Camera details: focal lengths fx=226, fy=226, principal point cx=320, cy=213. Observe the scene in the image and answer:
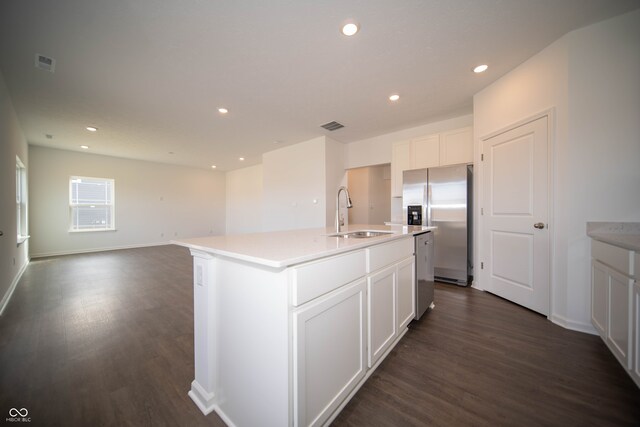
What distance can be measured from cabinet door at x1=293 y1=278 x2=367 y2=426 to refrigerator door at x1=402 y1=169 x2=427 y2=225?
9.09 ft

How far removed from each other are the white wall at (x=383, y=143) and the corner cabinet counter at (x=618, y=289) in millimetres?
2611

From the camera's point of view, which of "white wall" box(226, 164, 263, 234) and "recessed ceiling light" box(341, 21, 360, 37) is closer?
"recessed ceiling light" box(341, 21, 360, 37)

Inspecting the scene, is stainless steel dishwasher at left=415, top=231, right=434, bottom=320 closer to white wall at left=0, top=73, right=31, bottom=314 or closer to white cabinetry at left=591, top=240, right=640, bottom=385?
white cabinetry at left=591, top=240, right=640, bottom=385

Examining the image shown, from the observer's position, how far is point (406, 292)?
1989 millimetres

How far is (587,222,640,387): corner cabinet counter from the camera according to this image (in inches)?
50.9

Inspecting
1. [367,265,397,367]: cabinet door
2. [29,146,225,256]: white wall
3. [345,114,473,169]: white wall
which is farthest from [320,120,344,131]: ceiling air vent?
[29,146,225,256]: white wall

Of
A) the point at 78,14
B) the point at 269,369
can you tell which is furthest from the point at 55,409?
the point at 78,14

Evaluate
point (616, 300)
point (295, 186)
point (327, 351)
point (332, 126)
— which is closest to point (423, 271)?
point (616, 300)

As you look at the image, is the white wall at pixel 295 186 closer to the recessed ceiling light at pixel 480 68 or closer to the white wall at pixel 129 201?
the recessed ceiling light at pixel 480 68

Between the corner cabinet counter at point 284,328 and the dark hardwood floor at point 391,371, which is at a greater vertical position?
the corner cabinet counter at point 284,328

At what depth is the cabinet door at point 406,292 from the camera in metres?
1.87

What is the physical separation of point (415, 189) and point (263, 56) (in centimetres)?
291

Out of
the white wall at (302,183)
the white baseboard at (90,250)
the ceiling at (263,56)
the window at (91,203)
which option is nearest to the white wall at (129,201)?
the white baseboard at (90,250)

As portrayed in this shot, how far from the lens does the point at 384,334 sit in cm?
167
